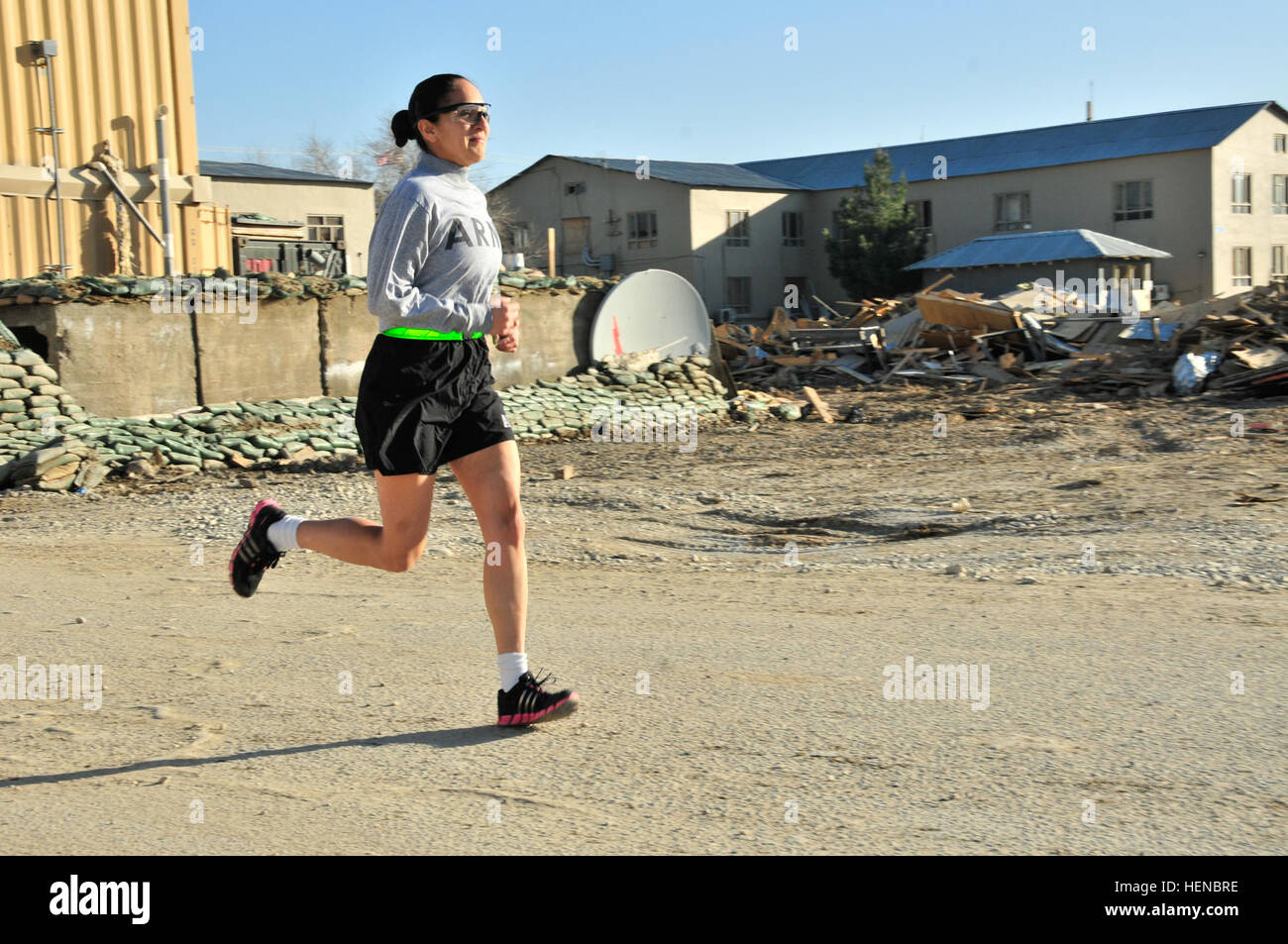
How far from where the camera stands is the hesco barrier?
1334cm

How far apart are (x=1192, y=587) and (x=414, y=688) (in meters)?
4.11

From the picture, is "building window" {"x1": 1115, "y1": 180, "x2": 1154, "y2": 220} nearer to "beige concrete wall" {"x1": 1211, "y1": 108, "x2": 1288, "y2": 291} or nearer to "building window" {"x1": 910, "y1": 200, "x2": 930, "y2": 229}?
"beige concrete wall" {"x1": 1211, "y1": 108, "x2": 1288, "y2": 291}

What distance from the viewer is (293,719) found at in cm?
426

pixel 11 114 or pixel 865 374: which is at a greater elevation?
pixel 11 114

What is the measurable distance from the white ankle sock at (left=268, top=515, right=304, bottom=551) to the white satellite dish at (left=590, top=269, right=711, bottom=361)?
13966 millimetres

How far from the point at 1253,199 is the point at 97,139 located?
144ft

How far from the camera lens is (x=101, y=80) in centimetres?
1642

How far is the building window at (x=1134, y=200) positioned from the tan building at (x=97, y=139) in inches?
1512

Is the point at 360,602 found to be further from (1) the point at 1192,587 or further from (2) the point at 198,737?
(1) the point at 1192,587

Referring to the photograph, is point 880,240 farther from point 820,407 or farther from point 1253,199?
point 820,407

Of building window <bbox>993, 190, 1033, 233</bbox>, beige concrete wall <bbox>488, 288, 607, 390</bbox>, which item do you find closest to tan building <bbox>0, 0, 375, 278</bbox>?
beige concrete wall <bbox>488, 288, 607, 390</bbox>

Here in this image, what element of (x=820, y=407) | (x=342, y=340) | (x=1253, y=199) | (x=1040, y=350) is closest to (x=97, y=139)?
(x=342, y=340)
